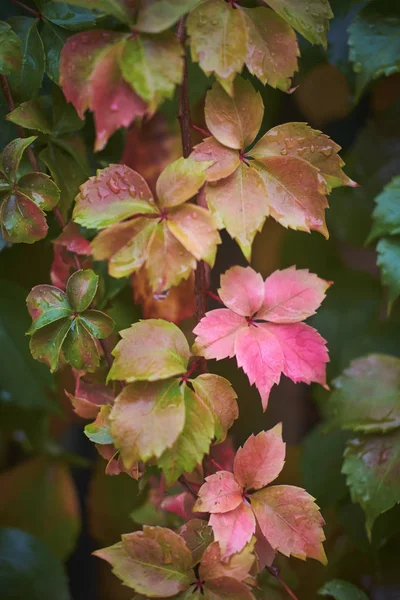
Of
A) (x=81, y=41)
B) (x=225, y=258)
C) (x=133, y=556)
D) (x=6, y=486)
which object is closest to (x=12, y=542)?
(x=6, y=486)

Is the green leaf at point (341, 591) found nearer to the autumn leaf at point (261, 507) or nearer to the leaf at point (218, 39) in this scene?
the autumn leaf at point (261, 507)

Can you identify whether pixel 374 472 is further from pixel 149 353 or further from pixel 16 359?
pixel 16 359

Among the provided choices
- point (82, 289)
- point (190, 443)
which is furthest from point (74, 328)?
point (190, 443)

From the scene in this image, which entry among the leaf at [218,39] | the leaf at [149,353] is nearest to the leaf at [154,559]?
the leaf at [149,353]

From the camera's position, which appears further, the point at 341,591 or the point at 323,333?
the point at 323,333

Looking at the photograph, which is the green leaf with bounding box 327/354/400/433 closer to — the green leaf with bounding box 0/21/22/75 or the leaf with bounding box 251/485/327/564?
the leaf with bounding box 251/485/327/564
